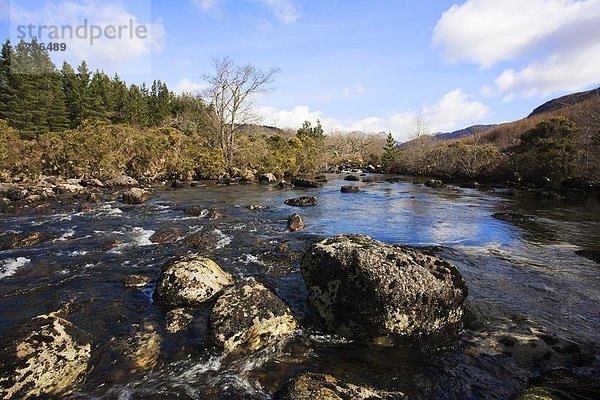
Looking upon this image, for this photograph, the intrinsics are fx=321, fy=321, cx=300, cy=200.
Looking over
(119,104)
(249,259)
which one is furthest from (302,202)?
(119,104)

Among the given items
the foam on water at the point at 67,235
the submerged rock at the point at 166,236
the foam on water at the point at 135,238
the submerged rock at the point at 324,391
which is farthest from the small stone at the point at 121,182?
the submerged rock at the point at 324,391

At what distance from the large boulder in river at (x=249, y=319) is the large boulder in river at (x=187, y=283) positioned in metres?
0.86

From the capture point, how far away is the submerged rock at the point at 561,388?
3.35 meters

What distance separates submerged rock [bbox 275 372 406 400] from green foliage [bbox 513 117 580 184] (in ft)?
100

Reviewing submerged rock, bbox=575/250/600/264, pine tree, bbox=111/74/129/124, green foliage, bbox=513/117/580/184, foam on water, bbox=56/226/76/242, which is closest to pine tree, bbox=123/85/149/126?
pine tree, bbox=111/74/129/124

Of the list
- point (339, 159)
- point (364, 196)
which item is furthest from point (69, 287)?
point (339, 159)

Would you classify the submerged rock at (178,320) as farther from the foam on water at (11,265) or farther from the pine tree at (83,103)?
the pine tree at (83,103)

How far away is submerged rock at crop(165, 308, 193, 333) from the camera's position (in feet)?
17.7

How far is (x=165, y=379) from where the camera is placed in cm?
425

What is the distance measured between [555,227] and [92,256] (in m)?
16.5

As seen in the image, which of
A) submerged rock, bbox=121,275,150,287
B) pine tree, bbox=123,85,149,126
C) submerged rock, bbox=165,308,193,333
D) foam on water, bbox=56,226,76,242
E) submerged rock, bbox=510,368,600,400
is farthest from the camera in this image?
pine tree, bbox=123,85,149,126

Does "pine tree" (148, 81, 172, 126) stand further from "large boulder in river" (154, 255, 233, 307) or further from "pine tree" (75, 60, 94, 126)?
"large boulder in river" (154, 255, 233, 307)

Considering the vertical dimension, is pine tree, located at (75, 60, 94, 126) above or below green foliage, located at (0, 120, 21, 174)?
above

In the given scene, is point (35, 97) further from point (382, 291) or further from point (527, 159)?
point (527, 159)
